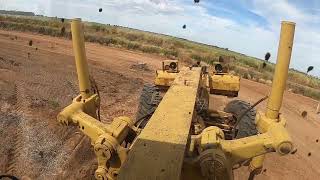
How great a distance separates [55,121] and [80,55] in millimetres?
5091

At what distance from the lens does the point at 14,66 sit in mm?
15672

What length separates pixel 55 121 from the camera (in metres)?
9.21

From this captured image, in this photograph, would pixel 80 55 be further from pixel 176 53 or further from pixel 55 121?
pixel 176 53

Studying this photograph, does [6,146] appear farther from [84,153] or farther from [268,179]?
[268,179]

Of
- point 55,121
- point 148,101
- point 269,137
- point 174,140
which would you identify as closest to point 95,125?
point 174,140

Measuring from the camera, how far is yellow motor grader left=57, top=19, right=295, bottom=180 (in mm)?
2977

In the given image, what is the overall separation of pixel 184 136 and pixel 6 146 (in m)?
5.36

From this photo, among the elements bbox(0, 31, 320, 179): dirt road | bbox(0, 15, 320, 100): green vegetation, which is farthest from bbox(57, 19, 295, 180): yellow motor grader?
bbox(0, 15, 320, 100): green vegetation

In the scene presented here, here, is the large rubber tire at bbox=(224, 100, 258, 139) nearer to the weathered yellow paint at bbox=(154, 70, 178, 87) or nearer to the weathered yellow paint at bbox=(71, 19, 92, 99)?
the weathered yellow paint at bbox=(154, 70, 178, 87)

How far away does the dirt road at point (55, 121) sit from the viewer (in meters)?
7.33

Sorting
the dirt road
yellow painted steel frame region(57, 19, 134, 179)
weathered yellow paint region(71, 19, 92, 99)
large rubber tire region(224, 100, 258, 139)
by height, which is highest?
weathered yellow paint region(71, 19, 92, 99)

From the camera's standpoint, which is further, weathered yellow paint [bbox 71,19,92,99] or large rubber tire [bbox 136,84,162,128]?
large rubber tire [bbox 136,84,162,128]

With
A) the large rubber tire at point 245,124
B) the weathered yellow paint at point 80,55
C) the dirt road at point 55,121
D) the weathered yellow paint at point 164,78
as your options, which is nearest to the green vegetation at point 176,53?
the dirt road at point 55,121

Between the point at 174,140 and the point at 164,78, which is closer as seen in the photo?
the point at 174,140
